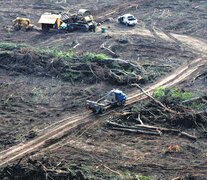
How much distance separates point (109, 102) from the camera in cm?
2477

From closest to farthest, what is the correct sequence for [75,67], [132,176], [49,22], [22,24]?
[132,176] → [75,67] → [49,22] → [22,24]

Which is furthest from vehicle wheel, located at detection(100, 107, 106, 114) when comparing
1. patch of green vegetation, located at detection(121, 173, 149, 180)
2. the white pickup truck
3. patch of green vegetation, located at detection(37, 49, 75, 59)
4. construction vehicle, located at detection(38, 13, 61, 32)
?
the white pickup truck

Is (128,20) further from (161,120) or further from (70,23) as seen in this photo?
(161,120)

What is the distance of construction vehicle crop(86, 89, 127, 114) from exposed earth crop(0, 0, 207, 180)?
20.3 inches

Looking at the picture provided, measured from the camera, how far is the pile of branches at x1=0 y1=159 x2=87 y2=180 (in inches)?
707

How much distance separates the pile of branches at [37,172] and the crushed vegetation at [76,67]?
40.0 feet

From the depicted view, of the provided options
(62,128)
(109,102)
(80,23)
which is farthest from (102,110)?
(80,23)

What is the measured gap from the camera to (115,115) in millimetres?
24188

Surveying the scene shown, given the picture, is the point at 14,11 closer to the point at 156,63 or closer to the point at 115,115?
the point at 156,63

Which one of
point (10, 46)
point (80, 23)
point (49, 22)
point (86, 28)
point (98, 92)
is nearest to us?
point (98, 92)

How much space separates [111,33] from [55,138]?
22484 mm

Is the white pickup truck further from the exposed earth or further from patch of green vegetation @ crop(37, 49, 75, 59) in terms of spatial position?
patch of green vegetation @ crop(37, 49, 75, 59)

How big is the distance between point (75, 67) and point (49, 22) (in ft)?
41.4

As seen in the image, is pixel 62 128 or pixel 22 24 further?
pixel 22 24
